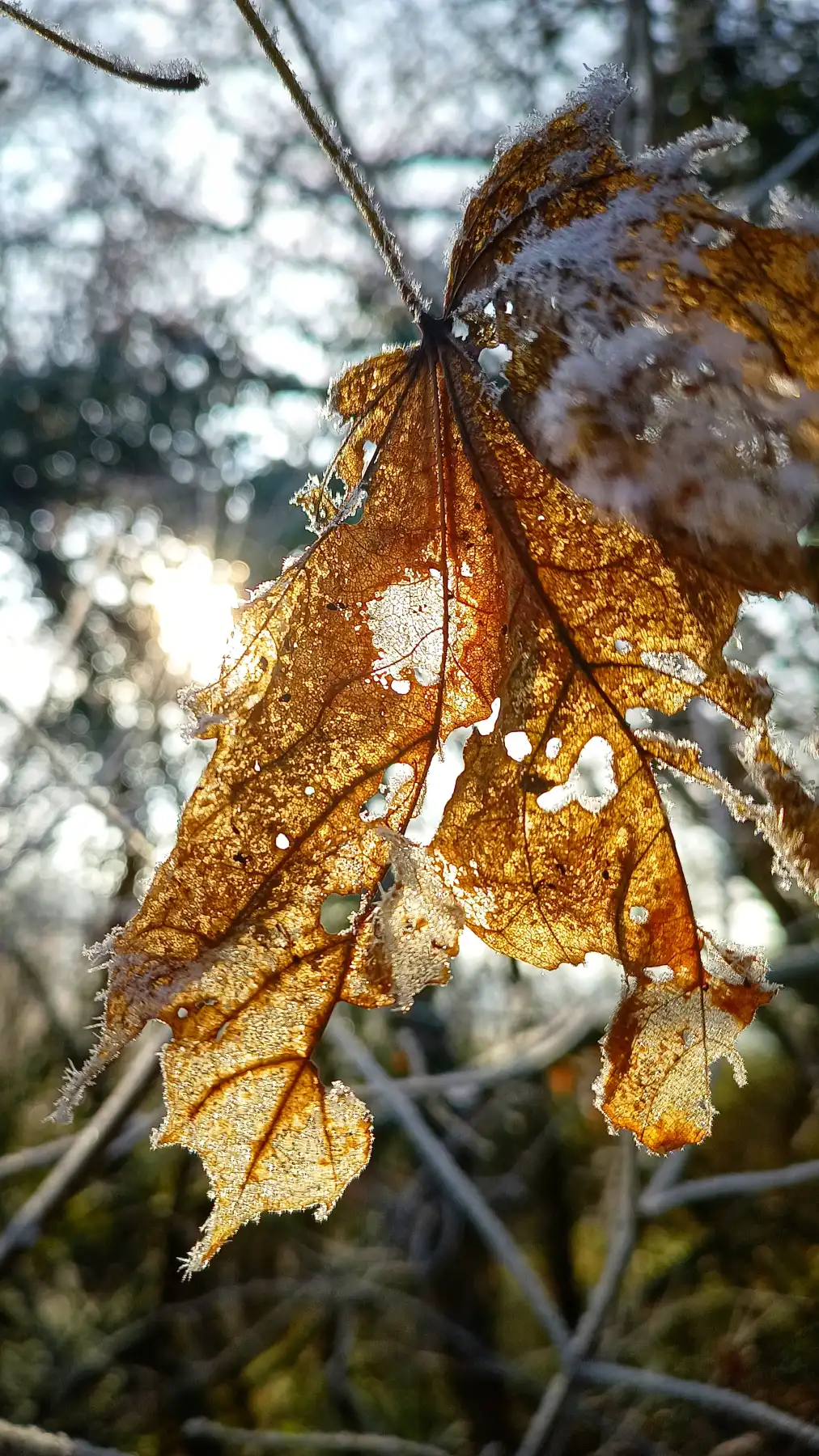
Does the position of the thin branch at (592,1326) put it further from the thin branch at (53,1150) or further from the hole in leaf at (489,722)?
the hole in leaf at (489,722)

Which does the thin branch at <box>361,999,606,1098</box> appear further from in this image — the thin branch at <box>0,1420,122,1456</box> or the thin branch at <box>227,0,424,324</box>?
the thin branch at <box>227,0,424,324</box>

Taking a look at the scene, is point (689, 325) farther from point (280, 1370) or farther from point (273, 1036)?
point (280, 1370)

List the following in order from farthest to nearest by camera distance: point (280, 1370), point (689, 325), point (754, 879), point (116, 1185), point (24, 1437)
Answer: point (280, 1370) < point (116, 1185) < point (754, 879) < point (24, 1437) < point (689, 325)

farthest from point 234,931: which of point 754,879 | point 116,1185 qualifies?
point 116,1185

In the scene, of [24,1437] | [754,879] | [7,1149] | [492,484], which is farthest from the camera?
[7,1149]

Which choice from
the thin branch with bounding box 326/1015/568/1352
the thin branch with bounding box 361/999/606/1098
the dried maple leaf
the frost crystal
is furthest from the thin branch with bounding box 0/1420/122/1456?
the frost crystal
